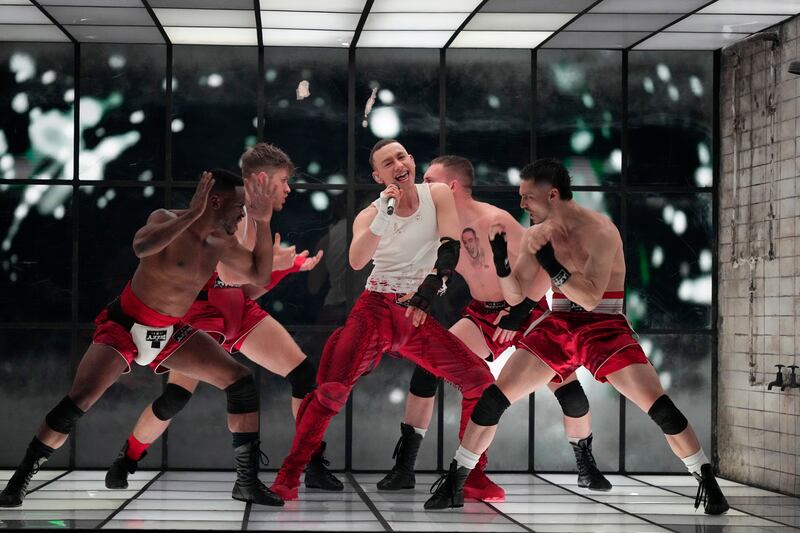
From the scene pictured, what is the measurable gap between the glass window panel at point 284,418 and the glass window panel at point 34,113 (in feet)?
7.17

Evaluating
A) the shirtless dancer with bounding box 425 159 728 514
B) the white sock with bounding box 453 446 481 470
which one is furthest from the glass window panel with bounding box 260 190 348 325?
the white sock with bounding box 453 446 481 470

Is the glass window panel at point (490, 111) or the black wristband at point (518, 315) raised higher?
the glass window panel at point (490, 111)

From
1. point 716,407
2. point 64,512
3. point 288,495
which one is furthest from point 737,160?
point 64,512

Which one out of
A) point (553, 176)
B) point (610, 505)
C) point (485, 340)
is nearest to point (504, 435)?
point (485, 340)

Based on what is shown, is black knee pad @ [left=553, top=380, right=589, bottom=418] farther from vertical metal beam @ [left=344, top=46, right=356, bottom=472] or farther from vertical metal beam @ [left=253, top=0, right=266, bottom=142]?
vertical metal beam @ [left=253, top=0, right=266, bottom=142]

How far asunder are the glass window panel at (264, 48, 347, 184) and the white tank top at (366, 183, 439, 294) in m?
1.59

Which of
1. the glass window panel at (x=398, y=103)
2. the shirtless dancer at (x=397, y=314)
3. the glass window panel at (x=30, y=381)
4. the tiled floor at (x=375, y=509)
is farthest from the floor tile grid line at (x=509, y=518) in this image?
the glass window panel at (x=30, y=381)

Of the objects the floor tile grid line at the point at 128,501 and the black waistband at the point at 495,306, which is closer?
the floor tile grid line at the point at 128,501

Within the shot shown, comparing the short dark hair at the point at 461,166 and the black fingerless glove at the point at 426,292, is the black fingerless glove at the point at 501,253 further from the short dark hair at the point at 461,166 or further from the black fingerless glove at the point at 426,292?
the short dark hair at the point at 461,166

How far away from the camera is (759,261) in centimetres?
790

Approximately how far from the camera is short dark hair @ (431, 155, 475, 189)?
8031 millimetres

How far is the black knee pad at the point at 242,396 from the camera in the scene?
20.2 feet

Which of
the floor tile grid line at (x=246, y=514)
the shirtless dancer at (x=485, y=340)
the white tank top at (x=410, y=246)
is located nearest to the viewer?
the floor tile grid line at (x=246, y=514)

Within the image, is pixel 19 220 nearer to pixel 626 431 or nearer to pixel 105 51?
pixel 105 51
